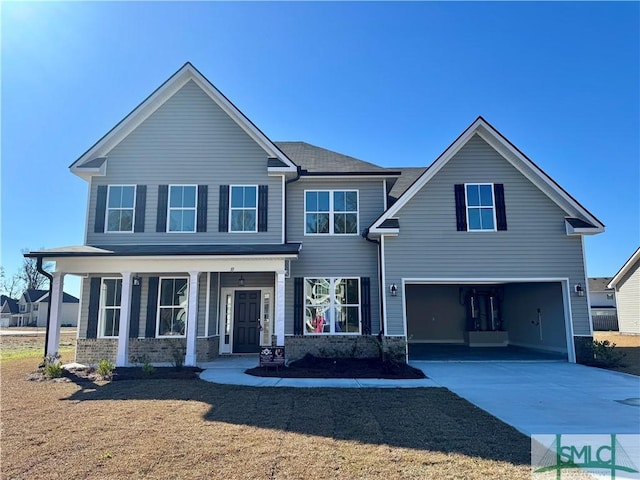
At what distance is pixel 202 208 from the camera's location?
13109mm

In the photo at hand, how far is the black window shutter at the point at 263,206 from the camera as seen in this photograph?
13000 millimetres

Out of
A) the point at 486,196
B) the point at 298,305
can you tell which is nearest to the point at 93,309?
the point at 298,305

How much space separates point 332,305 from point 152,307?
5.80 metres

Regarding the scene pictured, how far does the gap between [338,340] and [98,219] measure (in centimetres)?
876

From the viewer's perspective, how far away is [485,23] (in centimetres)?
1154

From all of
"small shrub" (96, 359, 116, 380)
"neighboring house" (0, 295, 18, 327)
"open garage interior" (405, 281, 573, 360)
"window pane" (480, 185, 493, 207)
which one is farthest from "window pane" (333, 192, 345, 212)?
"neighboring house" (0, 295, 18, 327)

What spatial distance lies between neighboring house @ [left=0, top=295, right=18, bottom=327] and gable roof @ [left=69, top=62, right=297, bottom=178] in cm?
5379

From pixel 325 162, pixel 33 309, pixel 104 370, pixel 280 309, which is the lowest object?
pixel 104 370

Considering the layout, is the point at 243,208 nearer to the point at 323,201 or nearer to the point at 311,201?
the point at 311,201

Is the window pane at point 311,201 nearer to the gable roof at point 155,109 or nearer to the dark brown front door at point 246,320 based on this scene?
the gable roof at point 155,109

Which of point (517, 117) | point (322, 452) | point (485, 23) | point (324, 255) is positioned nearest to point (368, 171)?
point (324, 255)

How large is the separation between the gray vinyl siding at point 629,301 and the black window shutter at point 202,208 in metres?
28.1

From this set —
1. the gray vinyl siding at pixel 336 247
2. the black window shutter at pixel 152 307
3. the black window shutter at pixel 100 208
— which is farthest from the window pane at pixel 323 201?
the black window shutter at pixel 100 208

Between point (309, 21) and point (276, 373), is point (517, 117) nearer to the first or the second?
point (309, 21)
